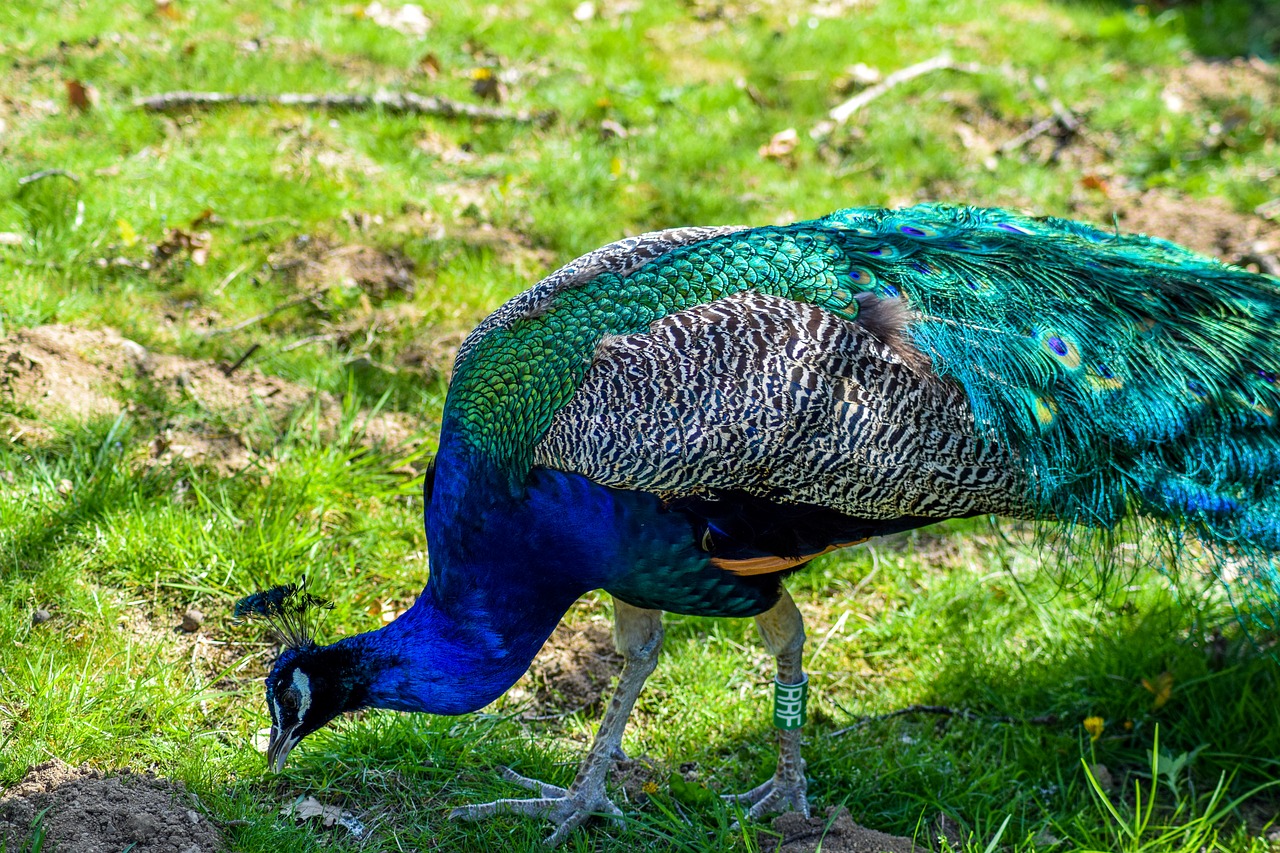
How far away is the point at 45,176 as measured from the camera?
476 centimetres

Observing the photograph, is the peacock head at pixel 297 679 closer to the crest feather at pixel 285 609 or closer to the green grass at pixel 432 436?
the crest feather at pixel 285 609

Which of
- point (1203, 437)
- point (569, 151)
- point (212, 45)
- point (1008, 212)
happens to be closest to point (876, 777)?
point (1203, 437)

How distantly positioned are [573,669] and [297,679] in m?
1.11

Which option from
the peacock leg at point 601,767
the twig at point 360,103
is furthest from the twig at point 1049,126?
the peacock leg at point 601,767

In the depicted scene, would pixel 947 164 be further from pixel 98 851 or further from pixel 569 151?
pixel 98 851

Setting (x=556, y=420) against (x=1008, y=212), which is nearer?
(x=556, y=420)

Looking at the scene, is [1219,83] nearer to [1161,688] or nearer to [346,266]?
[1161,688]

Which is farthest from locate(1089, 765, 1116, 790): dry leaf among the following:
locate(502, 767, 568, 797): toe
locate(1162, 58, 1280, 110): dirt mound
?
locate(1162, 58, 1280, 110): dirt mound

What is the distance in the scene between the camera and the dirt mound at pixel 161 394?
151 inches

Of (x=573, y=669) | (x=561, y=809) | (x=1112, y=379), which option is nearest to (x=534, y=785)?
(x=561, y=809)

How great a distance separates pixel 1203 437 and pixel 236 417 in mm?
3026

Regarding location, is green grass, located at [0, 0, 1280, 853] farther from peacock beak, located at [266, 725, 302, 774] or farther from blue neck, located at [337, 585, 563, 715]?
blue neck, located at [337, 585, 563, 715]

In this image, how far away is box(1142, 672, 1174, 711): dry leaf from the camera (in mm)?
3531

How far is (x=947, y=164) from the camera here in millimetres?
5977
